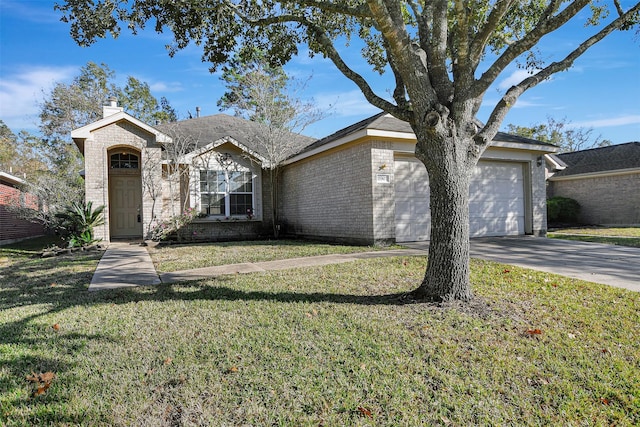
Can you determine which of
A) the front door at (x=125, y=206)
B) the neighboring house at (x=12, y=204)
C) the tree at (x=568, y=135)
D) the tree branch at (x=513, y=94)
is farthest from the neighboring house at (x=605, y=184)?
the neighboring house at (x=12, y=204)

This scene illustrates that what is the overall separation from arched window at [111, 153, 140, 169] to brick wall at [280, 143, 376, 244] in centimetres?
596

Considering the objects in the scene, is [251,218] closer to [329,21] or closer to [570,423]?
[329,21]

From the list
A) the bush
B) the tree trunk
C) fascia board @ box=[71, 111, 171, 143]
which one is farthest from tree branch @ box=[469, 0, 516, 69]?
the bush

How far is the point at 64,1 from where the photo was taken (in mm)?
5992

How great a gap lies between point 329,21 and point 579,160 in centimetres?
1996

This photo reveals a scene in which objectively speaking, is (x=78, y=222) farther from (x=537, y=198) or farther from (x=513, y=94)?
(x=537, y=198)

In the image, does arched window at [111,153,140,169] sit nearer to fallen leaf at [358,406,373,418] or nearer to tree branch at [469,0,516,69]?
tree branch at [469,0,516,69]

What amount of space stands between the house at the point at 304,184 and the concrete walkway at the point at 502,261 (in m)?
1.63

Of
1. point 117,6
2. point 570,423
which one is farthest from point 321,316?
point 117,6

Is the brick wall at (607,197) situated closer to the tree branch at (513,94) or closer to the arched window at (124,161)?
the tree branch at (513,94)

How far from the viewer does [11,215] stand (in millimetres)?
15109

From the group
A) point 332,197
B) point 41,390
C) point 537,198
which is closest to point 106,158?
point 332,197

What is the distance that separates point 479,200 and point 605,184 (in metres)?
12.0

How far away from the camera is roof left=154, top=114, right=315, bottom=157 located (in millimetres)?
14211
